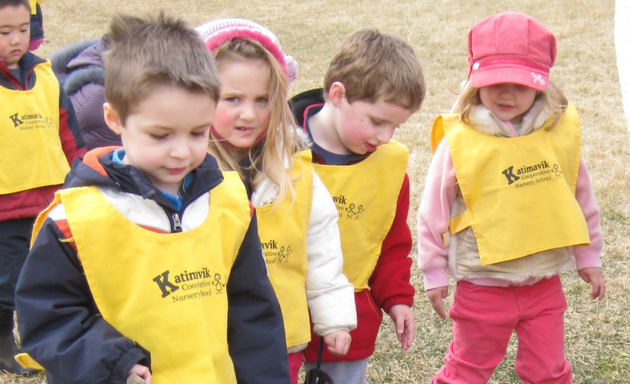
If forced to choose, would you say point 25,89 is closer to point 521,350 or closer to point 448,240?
point 448,240

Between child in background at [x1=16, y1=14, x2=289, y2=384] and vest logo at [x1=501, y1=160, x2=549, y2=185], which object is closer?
child in background at [x1=16, y1=14, x2=289, y2=384]

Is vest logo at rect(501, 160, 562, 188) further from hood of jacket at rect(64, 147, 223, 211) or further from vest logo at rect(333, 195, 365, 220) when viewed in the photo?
hood of jacket at rect(64, 147, 223, 211)

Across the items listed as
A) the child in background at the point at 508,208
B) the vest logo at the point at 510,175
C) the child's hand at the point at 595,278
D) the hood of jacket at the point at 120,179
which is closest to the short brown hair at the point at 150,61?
the hood of jacket at the point at 120,179

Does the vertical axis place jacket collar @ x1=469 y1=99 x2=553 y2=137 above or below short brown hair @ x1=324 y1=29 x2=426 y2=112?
below

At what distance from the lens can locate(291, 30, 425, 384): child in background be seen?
267 centimetres

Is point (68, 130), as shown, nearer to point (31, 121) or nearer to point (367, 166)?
point (31, 121)

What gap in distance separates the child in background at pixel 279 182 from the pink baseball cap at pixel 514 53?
818 mm

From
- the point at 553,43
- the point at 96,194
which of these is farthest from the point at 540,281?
the point at 96,194

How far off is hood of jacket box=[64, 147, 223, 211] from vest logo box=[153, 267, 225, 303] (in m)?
0.17

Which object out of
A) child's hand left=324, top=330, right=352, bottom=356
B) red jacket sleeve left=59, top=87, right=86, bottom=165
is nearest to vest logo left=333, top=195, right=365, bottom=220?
child's hand left=324, top=330, right=352, bottom=356

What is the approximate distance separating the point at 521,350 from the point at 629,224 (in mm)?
2405

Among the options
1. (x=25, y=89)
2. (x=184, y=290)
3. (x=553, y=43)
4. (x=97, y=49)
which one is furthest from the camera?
(x=97, y=49)

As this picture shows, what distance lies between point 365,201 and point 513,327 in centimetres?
87

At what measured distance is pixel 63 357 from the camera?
1.67 m
